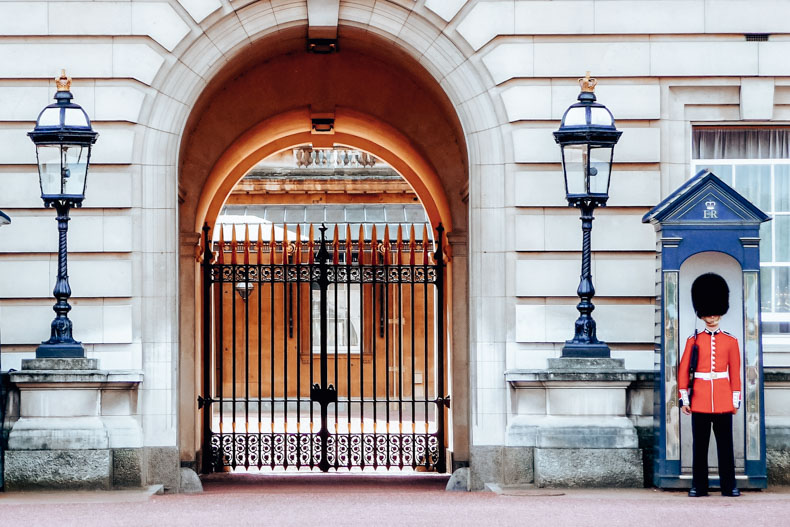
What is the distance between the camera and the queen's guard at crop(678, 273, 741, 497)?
10.1m

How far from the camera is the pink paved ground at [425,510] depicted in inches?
352

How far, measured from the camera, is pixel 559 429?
10.8 m

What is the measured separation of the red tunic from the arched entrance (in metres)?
4.09

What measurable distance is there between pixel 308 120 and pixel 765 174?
551cm

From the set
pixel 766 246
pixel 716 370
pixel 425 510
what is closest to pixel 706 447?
pixel 716 370

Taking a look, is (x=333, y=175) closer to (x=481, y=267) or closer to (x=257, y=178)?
(x=257, y=178)

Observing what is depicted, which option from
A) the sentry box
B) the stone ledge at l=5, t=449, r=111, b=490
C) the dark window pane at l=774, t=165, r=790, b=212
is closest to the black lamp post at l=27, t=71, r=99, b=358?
the stone ledge at l=5, t=449, r=111, b=490

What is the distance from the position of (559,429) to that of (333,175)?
18.9m

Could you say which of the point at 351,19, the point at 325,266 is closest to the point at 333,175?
the point at 325,266

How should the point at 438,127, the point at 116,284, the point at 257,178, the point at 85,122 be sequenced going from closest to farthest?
1. the point at 85,122
2. the point at 116,284
3. the point at 438,127
4. the point at 257,178

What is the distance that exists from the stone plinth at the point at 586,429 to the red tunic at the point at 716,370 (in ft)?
2.29

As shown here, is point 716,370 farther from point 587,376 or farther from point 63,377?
point 63,377

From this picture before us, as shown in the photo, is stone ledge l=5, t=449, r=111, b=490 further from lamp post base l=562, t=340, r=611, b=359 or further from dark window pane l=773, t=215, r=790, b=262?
dark window pane l=773, t=215, r=790, b=262

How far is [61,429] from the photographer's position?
1066cm
